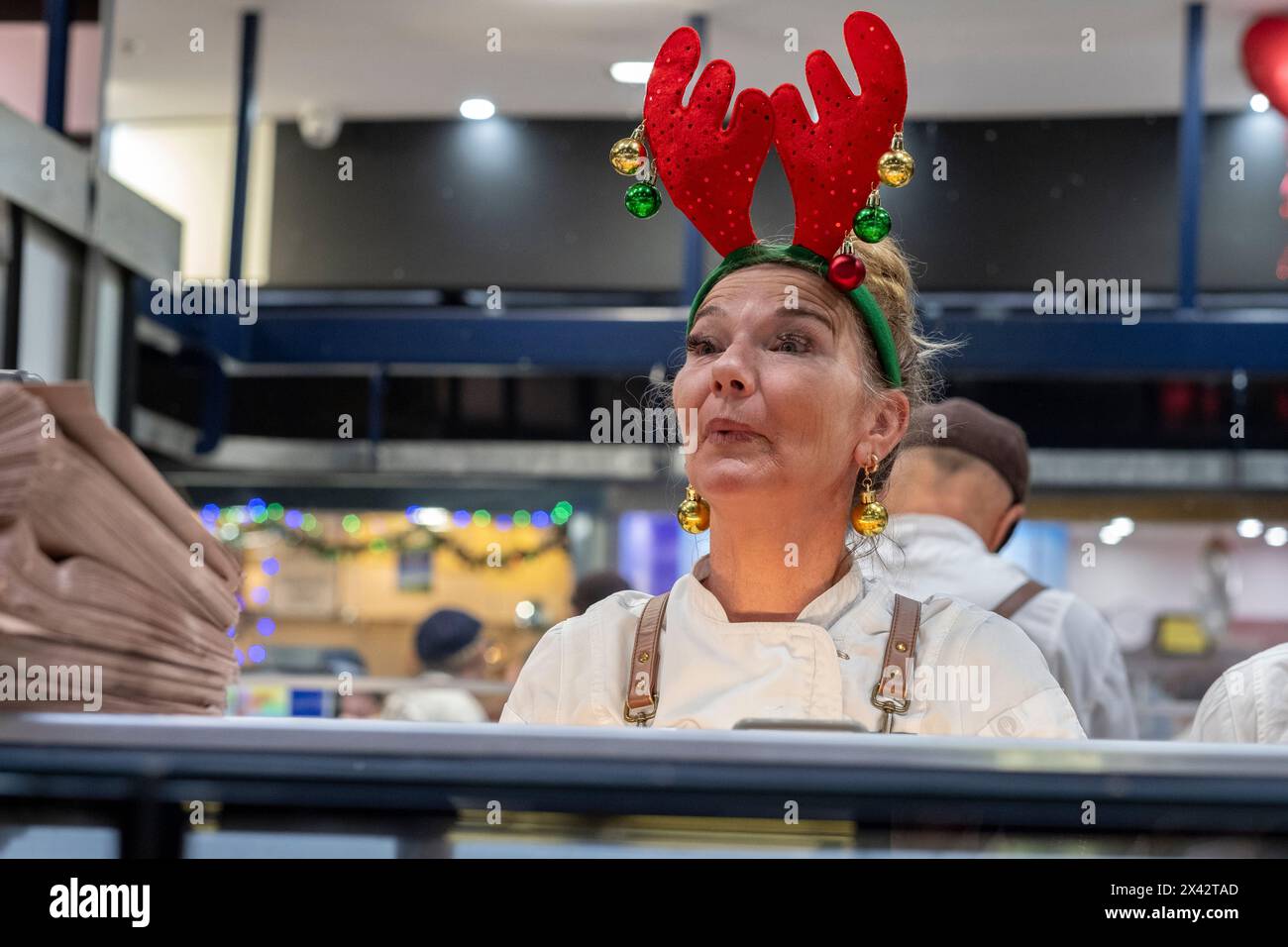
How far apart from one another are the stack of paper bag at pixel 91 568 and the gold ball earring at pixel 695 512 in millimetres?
566

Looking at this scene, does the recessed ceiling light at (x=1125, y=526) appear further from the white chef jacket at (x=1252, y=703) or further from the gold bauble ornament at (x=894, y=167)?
the gold bauble ornament at (x=894, y=167)

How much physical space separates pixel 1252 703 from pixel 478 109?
5479 mm

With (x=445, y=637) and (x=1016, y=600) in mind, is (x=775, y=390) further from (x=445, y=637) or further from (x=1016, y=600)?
(x=445, y=637)

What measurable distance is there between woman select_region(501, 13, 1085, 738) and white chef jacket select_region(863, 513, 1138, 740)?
112 cm

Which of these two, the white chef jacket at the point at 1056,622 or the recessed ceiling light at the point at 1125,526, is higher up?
the recessed ceiling light at the point at 1125,526

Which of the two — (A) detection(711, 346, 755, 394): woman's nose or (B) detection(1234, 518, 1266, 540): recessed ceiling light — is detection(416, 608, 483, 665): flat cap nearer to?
(A) detection(711, 346, 755, 394): woman's nose

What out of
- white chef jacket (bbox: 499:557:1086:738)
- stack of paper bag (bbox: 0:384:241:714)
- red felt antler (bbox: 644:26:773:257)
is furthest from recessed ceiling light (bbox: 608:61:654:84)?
stack of paper bag (bbox: 0:384:241:714)

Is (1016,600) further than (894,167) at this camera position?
Yes

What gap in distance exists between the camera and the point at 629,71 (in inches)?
253

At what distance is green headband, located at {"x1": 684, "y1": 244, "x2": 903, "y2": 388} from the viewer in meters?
1.54

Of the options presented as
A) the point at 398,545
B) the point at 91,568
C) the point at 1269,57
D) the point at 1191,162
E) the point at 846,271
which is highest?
the point at 1269,57

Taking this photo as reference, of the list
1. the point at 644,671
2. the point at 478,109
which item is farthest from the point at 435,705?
the point at 478,109

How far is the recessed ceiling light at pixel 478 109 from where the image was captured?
664 centimetres

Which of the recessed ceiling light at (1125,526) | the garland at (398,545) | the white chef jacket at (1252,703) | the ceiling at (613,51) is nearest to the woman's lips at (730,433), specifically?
the white chef jacket at (1252,703)
